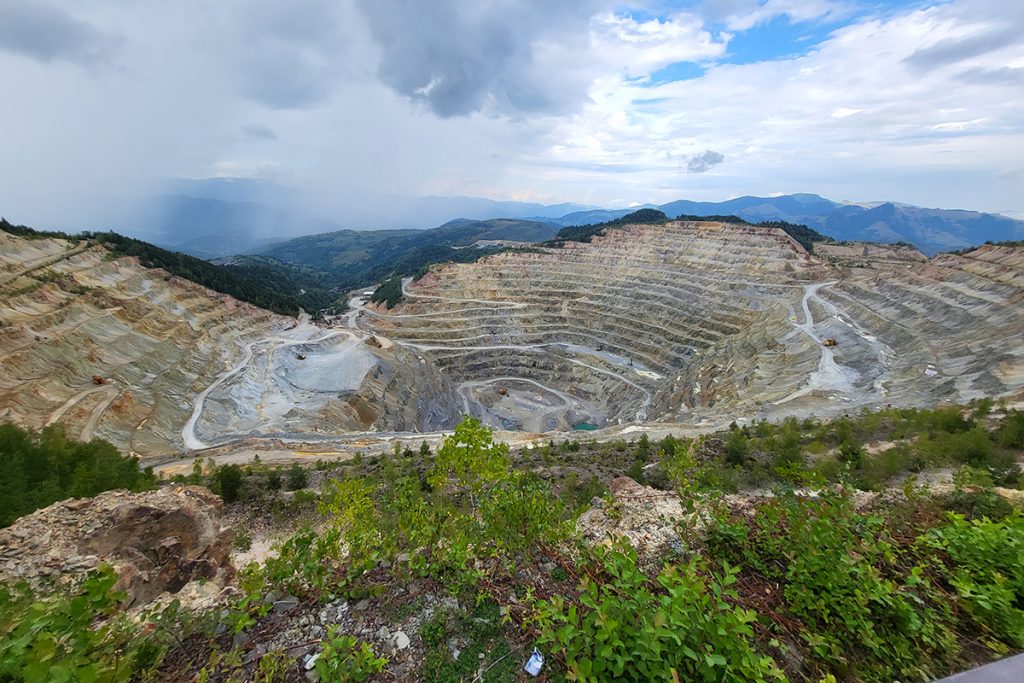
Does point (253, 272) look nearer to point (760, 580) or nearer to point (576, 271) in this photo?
point (576, 271)

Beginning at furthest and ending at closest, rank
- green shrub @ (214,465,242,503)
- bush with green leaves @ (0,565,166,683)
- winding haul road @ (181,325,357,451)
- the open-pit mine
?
winding haul road @ (181,325,357,451) → the open-pit mine → green shrub @ (214,465,242,503) → bush with green leaves @ (0,565,166,683)

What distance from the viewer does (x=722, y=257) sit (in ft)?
254

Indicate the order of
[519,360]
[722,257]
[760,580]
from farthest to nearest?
[722,257] → [519,360] → [760,580]

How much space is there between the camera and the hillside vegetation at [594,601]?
3.28 metres

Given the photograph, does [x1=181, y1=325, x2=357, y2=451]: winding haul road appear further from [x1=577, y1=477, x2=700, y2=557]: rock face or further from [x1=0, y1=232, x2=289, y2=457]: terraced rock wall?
[x1=577, y1=477, x2=700, y2=557]: rock face

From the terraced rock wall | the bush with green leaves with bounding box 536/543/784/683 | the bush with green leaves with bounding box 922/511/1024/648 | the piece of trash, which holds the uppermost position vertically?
the bush with green leaves with bounding box 536/543/784/683

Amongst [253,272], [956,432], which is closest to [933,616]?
[956,432]

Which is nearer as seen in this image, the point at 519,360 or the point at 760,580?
the point at 760,580

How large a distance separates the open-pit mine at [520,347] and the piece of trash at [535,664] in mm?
28790

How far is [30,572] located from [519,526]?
797cm

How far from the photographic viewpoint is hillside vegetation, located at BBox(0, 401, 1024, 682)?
129 inches

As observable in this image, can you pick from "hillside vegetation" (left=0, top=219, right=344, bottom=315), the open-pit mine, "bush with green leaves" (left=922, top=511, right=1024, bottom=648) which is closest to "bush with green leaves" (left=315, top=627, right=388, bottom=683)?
"bush with green leaves" (left=922, top=511, right=1024, bottom=648)

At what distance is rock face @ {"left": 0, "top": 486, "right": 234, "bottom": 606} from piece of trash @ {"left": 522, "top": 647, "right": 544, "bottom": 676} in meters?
6.69

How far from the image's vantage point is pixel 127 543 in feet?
26.7
